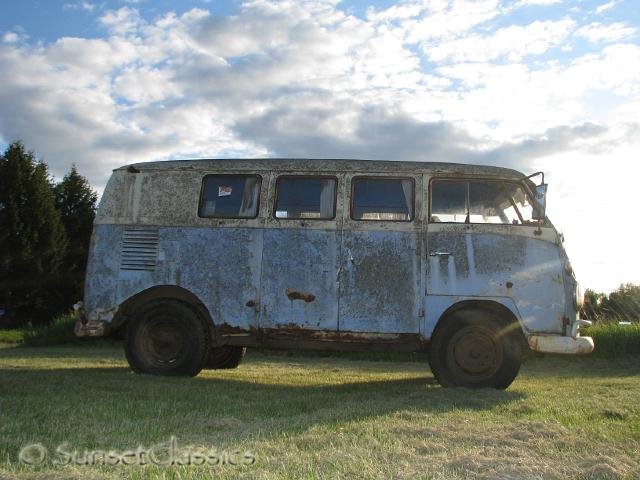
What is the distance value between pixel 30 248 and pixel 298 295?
1177 inches

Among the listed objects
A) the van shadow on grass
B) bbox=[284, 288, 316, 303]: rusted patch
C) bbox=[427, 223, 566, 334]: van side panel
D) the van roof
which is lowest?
the van shadow on grass

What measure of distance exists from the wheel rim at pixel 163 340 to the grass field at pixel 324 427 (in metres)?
0.43

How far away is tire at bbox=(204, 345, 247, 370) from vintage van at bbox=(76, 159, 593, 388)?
1289mm

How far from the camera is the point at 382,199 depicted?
26.4 feet

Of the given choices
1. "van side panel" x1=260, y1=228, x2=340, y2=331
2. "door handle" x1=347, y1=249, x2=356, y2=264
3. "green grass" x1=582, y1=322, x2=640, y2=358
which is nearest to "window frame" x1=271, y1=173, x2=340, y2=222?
"van side panel" x1=260, y1=228, x2=340, y2=331

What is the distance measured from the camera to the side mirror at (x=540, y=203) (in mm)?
7688

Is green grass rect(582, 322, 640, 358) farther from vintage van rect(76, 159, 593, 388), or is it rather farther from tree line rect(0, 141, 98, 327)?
tree line rect(0, 141, 98, 327)

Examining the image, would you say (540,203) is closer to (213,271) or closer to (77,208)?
(213,271)

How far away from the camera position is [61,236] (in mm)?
36125

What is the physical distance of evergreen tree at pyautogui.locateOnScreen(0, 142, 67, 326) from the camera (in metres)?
33.7

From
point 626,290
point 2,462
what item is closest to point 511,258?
point 2,462

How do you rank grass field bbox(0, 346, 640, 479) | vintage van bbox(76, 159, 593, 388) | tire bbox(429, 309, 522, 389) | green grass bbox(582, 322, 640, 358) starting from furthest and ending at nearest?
1. green grass bbox(582, 322, 640, 358)
2. vintage van bbox(76, 159, 593, 388)
3. tire bbox(429, 309, 522, 389)
4. grass field bbox(0, 346, 640, 479)

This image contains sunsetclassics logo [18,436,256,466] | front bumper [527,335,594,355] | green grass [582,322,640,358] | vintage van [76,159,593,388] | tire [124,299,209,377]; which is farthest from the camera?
green grass [582,322,640,358]

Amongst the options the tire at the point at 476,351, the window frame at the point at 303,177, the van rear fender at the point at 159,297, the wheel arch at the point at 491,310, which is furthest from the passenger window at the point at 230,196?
the tire at the point at 476,351
